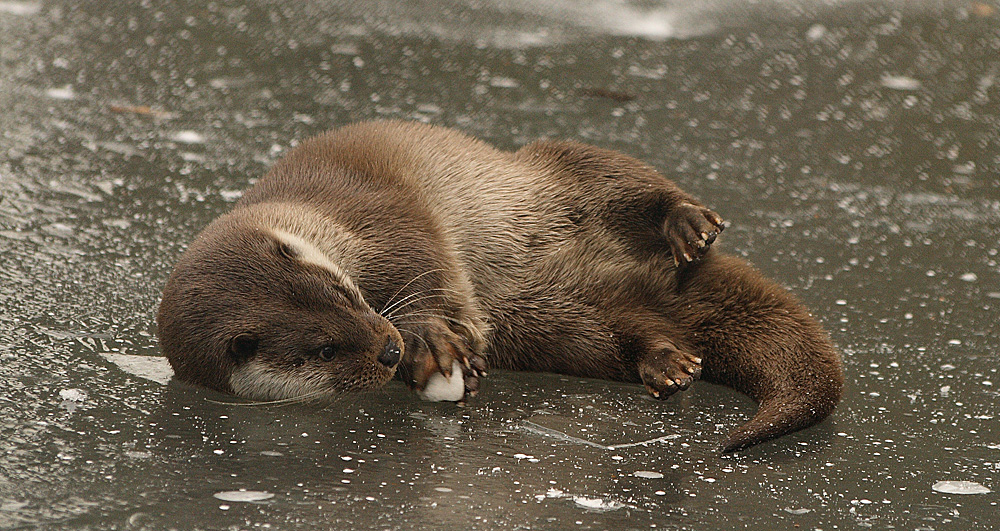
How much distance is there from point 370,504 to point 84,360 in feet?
3.21

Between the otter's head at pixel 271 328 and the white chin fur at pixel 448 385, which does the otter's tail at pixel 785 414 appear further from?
the otter's head at pixel 271 328

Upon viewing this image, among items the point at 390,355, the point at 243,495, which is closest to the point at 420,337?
the point at 390,355

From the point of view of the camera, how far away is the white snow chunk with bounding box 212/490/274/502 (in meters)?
2.03

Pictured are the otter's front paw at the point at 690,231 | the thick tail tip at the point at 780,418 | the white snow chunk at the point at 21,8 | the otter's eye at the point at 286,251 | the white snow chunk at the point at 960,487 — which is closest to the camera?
the white snow chunk at the point at 960,487

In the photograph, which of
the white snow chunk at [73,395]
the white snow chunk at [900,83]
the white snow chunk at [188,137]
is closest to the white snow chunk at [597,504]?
the white snow chunk at [73,395]

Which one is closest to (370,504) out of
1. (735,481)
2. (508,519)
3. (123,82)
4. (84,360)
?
(508,519)

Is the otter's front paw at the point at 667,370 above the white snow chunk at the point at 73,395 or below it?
below

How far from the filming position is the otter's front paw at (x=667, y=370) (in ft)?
8.42

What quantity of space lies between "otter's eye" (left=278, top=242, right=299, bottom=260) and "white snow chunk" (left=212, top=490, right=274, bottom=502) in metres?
0.57

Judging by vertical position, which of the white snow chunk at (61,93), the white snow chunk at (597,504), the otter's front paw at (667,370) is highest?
the white snow chunk at (61,93)

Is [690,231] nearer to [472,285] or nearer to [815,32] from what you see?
[472,285]

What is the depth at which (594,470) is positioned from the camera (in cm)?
223

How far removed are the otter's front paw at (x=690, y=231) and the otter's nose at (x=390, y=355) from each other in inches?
35.0

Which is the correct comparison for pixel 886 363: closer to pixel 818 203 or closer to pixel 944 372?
pixel 944 372
